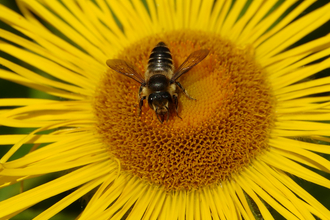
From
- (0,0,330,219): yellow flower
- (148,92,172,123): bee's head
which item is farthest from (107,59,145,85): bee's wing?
(148,92,172,123): bee's head

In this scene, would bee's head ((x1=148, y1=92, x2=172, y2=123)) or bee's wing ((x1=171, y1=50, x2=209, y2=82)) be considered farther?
bee's wing ((x1=171, y1=50, x2=209, y2=82))

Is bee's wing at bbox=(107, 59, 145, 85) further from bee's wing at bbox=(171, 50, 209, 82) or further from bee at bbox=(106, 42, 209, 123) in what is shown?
bee's wing at bbox=(171, 50, 209, 82)

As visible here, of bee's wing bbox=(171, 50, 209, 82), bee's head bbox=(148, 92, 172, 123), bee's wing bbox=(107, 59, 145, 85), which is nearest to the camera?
bee's head bbox=(148, 92, 172, 123)

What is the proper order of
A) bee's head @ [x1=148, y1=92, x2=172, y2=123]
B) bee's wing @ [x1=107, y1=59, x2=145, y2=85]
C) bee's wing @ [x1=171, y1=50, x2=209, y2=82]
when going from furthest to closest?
bee's wing @ [x1=107, y1=59, x2=145, y2=85], bee's wing @ [x1=171, y1=50, x2=209, y2=82], bee's head @ [x1=148, y1=92, x2=172, y2=123]

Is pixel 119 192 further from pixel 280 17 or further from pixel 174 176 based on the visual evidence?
pixel 280 17

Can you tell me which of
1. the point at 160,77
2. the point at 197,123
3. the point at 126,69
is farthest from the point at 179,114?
the point at 126,69

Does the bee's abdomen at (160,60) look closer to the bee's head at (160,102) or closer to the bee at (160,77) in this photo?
the bee at (160,77)

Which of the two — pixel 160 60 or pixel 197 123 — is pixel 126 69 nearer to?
pixel 160 60

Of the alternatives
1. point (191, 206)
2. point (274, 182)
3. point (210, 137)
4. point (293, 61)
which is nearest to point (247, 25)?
point (293, 61)

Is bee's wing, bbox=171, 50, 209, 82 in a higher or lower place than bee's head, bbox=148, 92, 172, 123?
higher
